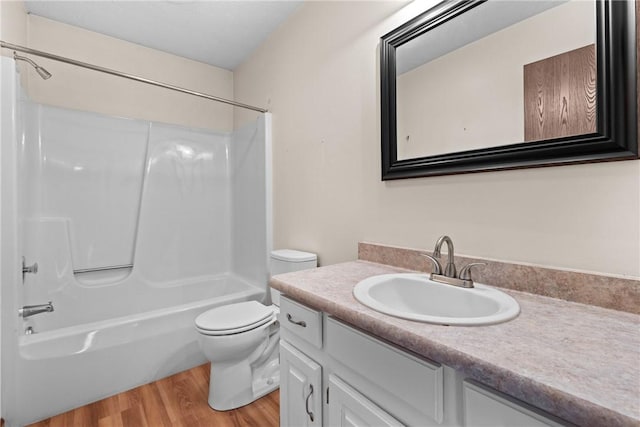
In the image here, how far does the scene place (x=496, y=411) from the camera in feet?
1.73

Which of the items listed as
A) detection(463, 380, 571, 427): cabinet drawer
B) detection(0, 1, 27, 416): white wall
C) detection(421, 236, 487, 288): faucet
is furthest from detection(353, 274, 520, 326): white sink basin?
detection(0, 1, 27, 416): white wall

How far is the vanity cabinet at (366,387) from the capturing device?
56 centimetres

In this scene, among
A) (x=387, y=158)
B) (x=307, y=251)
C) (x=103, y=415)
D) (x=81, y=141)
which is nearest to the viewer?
(x=387, y=158)

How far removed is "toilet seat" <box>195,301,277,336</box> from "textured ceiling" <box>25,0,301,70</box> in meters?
2.06

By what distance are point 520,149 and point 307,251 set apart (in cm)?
132

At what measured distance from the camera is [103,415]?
5.12 feet

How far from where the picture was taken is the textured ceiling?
1.96 m

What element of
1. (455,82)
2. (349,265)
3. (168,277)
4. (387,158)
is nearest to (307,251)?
(349,265)

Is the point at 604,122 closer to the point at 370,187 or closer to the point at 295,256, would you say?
the point at 370,187

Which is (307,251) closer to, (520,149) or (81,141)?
(520,149)

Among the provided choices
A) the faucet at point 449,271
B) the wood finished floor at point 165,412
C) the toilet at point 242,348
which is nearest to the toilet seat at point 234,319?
the toilet at point 242,348

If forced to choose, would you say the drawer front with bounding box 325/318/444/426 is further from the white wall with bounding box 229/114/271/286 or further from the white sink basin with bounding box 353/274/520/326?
the white wall with bounding box 229/114/271/286

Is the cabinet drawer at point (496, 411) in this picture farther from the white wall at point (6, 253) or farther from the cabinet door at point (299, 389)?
the white wall at point (6, 253)

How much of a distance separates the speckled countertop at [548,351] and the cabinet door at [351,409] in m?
0.22
